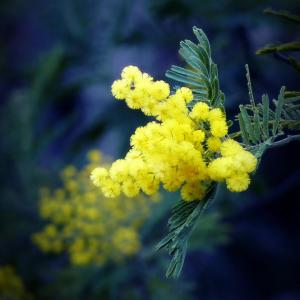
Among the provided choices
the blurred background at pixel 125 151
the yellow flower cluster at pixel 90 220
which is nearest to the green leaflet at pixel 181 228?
the yellow flower cluster at pixel 90 220

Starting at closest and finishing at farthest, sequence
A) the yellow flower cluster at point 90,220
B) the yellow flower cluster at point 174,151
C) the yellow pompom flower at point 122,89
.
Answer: the yellow flower cluster at point 174,151
the yellow pompom flower at point 122,89
the yellow flower cluster at point 90,220

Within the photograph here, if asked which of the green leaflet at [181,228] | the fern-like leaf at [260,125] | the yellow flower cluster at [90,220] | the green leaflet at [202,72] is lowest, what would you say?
the green leaflet at [181,228]

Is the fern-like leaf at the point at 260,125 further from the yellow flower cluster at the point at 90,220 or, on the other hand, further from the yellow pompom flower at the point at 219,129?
the yellow flower cluster at the point at 90,220

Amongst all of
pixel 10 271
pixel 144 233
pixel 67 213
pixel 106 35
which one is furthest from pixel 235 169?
pixel 106 35

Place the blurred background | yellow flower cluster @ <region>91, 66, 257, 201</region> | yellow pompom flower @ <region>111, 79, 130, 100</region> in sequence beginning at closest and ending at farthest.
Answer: yellow flower cluster @ <region>91, 66, 257, 201</region>
yellow pompom flower @ <region>111, 79, 130, 100</region>
the blurred background

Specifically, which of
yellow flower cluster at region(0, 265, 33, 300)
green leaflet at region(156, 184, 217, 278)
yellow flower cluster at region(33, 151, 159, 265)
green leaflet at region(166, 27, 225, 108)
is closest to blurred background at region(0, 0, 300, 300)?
yellow flower cluster at region(0, 265, 33, 300)

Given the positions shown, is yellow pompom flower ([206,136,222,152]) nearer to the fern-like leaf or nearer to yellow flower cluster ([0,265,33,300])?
the fern-like leaf
